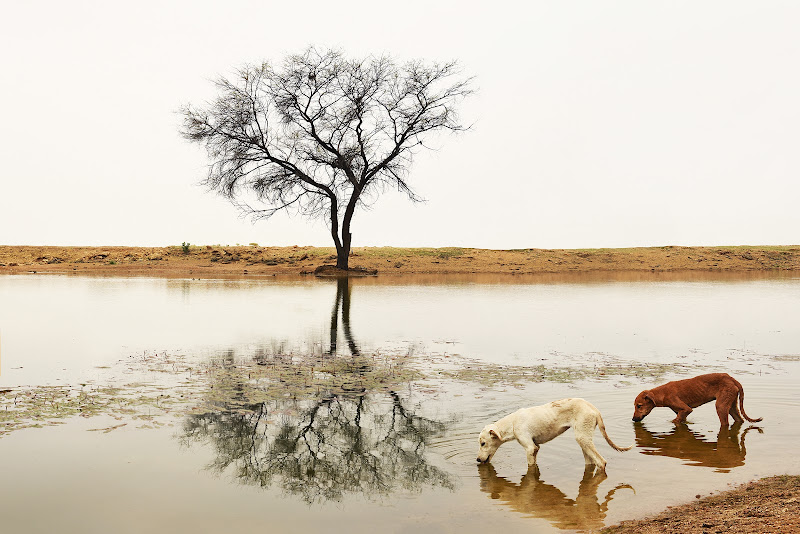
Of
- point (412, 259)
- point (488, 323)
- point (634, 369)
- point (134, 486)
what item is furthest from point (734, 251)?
point (134, 486)

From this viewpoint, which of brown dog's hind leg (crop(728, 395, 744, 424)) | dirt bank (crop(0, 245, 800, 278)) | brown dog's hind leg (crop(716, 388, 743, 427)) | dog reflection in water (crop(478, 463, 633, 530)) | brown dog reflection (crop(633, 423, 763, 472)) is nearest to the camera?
dog reflection in water (crop(478, 463, 633, 530))

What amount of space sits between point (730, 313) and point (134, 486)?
22227 millimetres

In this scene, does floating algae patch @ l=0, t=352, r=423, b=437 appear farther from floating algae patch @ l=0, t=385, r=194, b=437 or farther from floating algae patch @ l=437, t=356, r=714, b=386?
floating algae patch @ l=437, t=356, r=714, b=386

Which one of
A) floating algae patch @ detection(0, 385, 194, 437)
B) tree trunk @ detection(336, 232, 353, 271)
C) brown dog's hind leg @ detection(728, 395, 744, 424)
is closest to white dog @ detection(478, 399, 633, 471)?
brown dog's hind leg @ detection(728, 395, 744, 424)

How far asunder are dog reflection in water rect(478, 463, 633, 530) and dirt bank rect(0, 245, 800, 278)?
41.3 metres

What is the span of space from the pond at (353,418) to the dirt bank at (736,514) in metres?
0.33

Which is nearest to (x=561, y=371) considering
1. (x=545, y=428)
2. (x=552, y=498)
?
(x=545, y=428)

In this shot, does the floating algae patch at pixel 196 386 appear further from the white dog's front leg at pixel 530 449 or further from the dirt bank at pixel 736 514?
the dirt bank at pixel 736 514

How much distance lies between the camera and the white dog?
830 centimetres

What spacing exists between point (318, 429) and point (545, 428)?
314 centimetres

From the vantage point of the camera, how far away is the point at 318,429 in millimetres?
9773

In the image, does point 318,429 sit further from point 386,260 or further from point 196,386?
point 386,260

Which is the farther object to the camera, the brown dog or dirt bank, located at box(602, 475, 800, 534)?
the brown dog

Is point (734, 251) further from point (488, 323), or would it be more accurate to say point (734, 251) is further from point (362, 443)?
point (362, 443)
